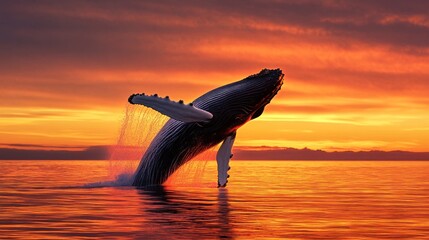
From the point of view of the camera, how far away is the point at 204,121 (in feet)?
75.2

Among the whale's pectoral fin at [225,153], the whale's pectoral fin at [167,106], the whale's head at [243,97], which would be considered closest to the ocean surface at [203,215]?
the whale's pectoral fin at [225,153]

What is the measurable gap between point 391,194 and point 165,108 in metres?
10.2

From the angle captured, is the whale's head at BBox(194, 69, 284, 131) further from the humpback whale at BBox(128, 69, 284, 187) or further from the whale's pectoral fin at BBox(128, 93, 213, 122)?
the whale's pectoral fin at BBox(128, 93, 213, 122)

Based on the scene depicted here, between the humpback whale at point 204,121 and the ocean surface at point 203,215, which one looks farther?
the humpback whale at point 204,121

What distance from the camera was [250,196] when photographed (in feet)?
78.9

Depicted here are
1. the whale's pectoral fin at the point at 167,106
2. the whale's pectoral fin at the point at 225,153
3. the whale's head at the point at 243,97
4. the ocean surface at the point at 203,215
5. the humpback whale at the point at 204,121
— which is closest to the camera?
the ocean surface at the point at 203,215

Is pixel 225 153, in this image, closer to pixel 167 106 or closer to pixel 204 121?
pixel 204 121

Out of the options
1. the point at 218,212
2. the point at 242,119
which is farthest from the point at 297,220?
the point at 242,119

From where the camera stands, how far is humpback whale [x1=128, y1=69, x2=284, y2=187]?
21.9 metres

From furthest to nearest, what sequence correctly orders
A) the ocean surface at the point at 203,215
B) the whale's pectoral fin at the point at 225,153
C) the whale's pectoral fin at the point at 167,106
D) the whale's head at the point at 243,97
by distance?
the whale's pectoral fin at the point at 225,153 < the whale's head at the point at 243,97 < the whale's pectoral fin at the point at 167,106 < the ocean surface at the point at 203,215

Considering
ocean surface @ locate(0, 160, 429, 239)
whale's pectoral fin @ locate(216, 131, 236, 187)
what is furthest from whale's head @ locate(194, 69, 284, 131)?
ocean surface @ locate(0, 160, 429, 239)

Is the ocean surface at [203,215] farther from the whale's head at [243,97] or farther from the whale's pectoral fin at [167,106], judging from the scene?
the whale's head at [243,97]

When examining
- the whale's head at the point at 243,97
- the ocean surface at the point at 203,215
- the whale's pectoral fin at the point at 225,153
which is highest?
the whale's head at the point at 243,97

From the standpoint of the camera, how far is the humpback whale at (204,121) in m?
21.9
